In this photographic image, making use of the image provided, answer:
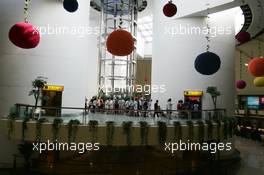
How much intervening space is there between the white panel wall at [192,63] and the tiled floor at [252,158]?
12.1 ft

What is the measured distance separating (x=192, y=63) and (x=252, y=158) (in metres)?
8.20

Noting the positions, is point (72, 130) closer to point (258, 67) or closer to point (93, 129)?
point (93, 129)

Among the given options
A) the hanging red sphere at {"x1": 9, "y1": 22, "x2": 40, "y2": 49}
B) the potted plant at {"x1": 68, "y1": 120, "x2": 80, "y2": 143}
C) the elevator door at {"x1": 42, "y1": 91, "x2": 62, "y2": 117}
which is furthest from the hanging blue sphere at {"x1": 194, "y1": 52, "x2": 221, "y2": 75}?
the elevator door at {"x1": 42, "y1": 91, "x2": 62, "y2": 117}

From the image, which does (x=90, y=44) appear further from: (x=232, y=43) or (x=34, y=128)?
(x=34, y=128)

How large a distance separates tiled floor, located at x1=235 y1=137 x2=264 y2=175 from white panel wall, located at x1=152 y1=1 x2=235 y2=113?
3682 mm

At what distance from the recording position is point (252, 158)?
66.0 feet

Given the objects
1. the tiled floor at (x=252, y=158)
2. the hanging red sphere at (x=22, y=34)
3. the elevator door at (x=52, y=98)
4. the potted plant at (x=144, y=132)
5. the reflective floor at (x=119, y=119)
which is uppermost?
the hanging red sphere at (x=22, y=34)

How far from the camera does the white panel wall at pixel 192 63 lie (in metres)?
18.8

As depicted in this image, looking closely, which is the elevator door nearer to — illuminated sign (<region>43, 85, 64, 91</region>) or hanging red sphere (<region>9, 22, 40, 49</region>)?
illuminated sign (<region>43, 85, 64, 91</region>)

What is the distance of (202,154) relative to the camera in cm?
1734

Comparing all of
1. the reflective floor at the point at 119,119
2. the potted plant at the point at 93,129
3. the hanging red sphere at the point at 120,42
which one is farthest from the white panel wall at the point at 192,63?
the hanging red sphere at the point at 120,42

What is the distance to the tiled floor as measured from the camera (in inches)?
640

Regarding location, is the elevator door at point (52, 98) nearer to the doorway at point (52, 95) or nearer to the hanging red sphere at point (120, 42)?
the doorway at point (52, 95)

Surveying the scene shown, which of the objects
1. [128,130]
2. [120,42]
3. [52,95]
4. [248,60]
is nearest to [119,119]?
[128,130]
